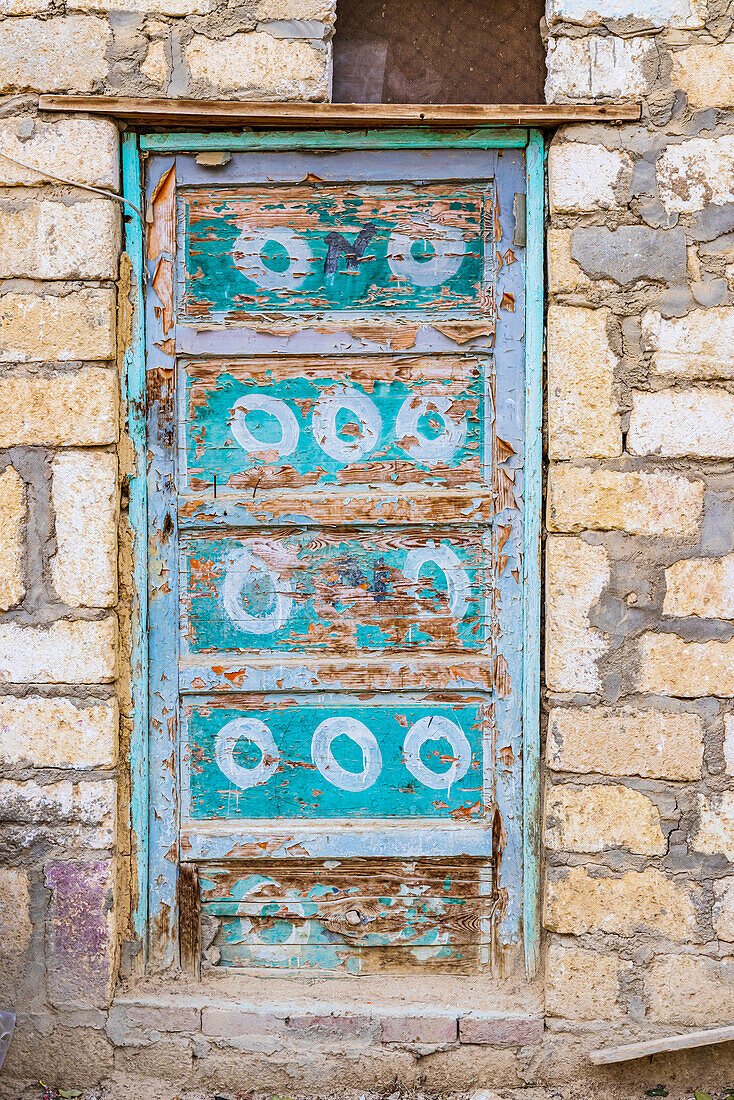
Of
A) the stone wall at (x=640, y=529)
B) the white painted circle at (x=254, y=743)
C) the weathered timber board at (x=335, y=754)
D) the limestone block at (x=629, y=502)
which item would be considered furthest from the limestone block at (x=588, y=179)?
the white painted circle at (x=254, y=743)

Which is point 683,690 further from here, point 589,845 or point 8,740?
point 8,740

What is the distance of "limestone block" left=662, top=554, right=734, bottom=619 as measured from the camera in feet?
7.12

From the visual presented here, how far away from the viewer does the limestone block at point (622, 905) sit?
218 cm

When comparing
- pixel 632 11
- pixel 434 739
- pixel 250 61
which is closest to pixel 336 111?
pixel 250 61

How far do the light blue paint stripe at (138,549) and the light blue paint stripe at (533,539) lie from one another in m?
1.11

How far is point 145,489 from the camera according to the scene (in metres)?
2.33

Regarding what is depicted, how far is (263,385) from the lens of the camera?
233 cm

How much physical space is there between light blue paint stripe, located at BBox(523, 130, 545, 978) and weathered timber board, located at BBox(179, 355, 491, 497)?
15 centimetres

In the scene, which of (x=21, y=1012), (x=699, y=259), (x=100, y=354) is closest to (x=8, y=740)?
(x=21, y=1012)

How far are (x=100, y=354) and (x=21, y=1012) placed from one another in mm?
1850

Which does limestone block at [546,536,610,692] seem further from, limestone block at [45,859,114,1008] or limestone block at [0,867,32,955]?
limestone block at [0,867,32,955]

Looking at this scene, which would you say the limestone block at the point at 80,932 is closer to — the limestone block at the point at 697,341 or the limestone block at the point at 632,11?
the limestone block at the point at 697,341

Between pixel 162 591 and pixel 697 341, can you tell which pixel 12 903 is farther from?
pixel 697 341

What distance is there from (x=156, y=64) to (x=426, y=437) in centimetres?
124
